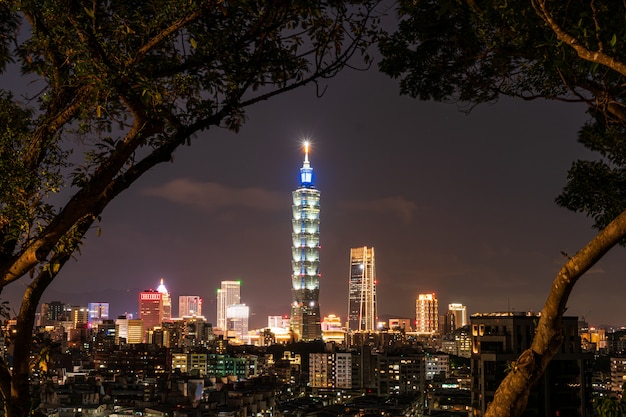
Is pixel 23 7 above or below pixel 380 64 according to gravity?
below

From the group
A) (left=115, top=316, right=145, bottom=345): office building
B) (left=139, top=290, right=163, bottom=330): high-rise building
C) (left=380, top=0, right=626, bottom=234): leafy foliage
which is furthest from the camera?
(left=139, top=290, right=163, bottom=330): high-rise building

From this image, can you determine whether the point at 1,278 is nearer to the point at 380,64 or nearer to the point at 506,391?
the point at 506,391

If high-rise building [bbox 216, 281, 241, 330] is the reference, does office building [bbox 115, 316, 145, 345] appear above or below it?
below

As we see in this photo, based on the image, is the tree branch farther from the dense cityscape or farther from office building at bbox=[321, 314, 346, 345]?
office building at bbox=[321, 314, 346, 345]

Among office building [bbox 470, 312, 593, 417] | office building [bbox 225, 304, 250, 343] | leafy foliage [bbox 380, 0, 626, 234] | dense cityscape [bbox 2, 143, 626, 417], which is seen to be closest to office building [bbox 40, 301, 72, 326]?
dense cityscape [bbox 2, 143, 626, 417]

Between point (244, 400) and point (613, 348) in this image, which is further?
point (613, 348)

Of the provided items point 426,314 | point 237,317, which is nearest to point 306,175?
point 426,314

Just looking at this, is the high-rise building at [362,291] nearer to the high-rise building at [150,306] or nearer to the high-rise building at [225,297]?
the high-rise building at [150,306]

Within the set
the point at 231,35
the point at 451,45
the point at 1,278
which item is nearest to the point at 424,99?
the point at 451,45
